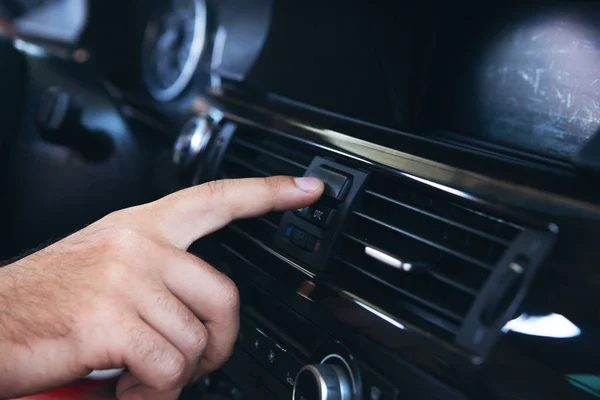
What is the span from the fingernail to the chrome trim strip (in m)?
0.06

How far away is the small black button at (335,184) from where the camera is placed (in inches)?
30.3

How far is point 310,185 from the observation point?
0.78 metres

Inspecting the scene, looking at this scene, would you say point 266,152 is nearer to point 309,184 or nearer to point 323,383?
point 309,184

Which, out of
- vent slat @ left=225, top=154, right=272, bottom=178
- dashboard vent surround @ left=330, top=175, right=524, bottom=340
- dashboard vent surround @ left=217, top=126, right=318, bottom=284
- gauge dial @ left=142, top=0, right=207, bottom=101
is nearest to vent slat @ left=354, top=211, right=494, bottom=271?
dashboard vent surround @ left=330, top=175, right=524, bottom=340

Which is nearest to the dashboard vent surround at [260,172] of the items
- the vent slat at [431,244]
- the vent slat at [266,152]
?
the vent slat at [266,152]

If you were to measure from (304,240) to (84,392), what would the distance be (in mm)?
396

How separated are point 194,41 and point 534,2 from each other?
2.67 feet

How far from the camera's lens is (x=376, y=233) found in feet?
2.49

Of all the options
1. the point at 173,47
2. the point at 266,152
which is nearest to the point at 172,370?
the point at 266,152

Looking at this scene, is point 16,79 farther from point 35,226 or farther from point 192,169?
point 192,169

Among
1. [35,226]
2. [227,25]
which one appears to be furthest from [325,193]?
[35,226]

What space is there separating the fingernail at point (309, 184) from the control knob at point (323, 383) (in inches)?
8.3

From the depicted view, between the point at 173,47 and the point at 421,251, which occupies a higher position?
the point at 173,47

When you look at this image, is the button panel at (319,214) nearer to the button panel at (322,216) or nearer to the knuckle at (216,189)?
the button panel at (322,216)
